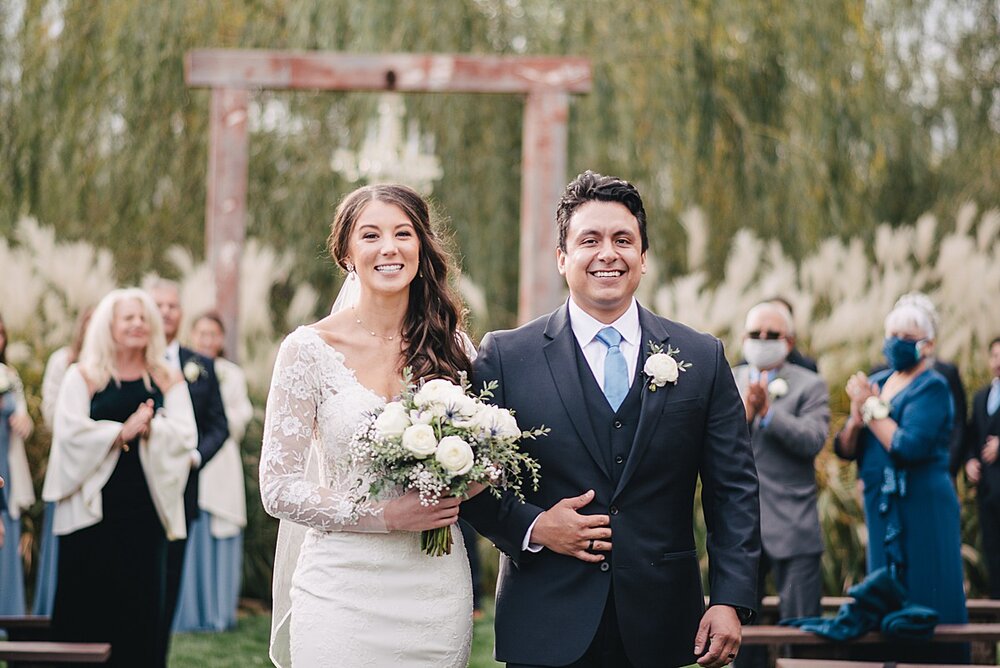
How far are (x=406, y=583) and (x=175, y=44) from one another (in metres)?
8.54

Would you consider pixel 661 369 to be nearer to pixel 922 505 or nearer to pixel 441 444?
pixel 441 444

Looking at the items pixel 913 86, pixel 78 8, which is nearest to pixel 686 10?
pixel 913 86

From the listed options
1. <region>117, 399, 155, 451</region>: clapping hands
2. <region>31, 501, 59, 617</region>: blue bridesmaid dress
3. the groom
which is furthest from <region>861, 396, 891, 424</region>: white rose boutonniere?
<region>31, 501, 59, 617</region>: blue bridesmaid dress

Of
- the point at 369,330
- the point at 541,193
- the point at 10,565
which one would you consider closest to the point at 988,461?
the point at 541,193

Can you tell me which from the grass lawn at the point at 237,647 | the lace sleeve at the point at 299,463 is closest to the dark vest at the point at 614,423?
the lace sleeve at the point at 299,463

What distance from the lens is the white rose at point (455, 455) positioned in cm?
358

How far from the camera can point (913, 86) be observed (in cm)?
1234

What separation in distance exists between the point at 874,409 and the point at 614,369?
122 inches

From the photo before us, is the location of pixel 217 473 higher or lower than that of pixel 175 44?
lower

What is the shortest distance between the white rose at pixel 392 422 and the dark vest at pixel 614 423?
52 centimetres

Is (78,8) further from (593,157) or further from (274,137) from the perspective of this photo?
(593,157)

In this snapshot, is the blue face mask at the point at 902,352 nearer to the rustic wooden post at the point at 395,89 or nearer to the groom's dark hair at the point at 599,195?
the groom's dark hair at the point at 599,195

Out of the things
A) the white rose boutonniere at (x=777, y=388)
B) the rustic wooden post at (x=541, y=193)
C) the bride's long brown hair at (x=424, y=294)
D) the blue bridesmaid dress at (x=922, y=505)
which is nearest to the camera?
the bride's long brown hair at (x=424, y=294)

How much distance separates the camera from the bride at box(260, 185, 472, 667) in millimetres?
3832
